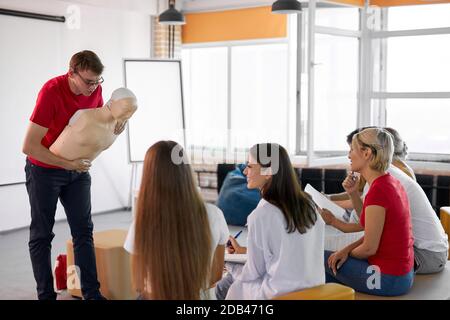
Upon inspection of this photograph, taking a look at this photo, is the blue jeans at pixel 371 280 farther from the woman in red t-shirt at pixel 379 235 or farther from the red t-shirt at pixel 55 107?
the red t-shirt at pixel 55 107

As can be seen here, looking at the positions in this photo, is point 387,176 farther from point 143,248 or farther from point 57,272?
point 57,272

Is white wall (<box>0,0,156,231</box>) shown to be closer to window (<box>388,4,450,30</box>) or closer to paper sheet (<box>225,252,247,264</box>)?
window (<box>388,4,450,30</box>)

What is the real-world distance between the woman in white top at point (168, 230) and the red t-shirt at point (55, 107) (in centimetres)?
141

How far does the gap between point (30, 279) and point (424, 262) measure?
285 cm

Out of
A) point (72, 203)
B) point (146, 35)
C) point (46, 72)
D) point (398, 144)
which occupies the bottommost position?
point (72, 203)

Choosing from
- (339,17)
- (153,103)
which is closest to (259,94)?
(153,103)

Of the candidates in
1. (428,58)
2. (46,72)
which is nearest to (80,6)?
(46,72)

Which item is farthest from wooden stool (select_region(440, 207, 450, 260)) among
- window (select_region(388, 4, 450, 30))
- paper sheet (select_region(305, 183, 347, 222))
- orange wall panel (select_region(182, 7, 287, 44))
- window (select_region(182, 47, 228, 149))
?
window (select_region(182, 47, 228, 149))

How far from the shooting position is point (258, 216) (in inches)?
101

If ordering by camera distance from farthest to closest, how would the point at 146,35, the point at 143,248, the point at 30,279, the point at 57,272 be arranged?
the point at 146,35 < the point at 30,279 < the point at 57,272 < the point at 143,248

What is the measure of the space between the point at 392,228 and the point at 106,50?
5441mm

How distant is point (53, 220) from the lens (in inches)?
145

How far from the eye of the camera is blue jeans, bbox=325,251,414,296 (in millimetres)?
3225

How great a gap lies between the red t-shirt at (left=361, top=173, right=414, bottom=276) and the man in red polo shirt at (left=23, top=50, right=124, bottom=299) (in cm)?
149
